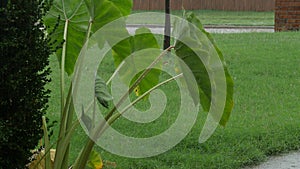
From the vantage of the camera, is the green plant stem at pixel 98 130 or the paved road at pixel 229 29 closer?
the green plant stem at pixel 98 130

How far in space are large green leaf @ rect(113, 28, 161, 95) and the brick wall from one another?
12.4 meters

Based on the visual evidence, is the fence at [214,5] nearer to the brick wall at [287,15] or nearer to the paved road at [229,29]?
the paved road at [229,29]

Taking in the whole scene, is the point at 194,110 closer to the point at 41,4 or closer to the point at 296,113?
the point at 296,113

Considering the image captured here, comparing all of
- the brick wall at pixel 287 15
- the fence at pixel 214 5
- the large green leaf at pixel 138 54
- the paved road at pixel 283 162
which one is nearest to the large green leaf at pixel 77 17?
the large green leaf at pixel 138 54

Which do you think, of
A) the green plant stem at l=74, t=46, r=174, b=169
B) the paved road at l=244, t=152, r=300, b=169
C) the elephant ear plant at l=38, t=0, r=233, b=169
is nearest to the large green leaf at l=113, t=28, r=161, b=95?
the elephant ear plant at l=38, t=0, r=233, b=169

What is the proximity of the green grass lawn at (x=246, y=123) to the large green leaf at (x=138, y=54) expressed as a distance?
2.80 feet

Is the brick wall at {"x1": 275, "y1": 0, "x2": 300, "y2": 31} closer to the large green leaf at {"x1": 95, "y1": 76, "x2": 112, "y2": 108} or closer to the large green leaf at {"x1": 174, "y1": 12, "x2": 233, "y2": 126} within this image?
the large green leaf at {"x1": 174, "y1": 12, "x2": 233, "y2": 126}

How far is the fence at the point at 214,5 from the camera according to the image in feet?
121

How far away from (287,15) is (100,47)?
13328 millimetres

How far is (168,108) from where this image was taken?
310 inches

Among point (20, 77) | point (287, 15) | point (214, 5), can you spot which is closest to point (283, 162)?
point (20, 77)

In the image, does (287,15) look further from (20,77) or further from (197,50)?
(20,77)

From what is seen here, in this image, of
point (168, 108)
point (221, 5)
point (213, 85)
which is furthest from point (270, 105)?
point (221, 5)

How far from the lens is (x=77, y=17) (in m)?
4.74
